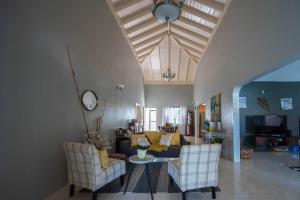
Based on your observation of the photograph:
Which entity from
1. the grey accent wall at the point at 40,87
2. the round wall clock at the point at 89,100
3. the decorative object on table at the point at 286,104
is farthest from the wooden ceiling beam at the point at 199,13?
the decorative object on table at the point at 286,104

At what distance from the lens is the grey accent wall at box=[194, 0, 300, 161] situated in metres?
3.07

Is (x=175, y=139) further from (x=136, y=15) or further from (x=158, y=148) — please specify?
(x=136, y=15)

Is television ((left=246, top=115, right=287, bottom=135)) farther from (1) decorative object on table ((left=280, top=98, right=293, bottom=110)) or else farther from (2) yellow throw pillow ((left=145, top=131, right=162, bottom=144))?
(2) yellow throw pillow ((left=145, top=131, right=162, bottom=144))

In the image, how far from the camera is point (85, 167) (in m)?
2.76

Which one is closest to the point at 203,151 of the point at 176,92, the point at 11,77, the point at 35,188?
the point at 35,188

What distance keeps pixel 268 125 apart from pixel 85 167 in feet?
22.6

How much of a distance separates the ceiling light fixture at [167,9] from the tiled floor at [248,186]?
10.8 ft

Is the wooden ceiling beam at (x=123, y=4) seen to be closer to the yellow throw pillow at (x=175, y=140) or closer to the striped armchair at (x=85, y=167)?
the yellow throw pillow at (x=175, y=140)

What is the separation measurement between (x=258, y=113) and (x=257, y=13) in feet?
15.4

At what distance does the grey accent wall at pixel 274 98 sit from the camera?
7.53 meters

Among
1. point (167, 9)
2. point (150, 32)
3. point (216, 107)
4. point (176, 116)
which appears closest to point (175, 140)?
point (216, 107)

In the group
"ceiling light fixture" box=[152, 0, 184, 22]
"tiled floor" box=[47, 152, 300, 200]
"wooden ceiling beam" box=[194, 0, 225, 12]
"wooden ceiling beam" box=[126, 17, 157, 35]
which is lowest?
"tiled floor" box=[47, 152, 300, 200]

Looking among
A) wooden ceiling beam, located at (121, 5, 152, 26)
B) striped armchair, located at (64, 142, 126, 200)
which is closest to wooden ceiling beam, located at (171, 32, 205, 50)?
wooden ceiling beam, located at (121, 5, 152, 26)

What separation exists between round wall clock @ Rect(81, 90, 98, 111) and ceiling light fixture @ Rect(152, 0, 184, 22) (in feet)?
7.02
